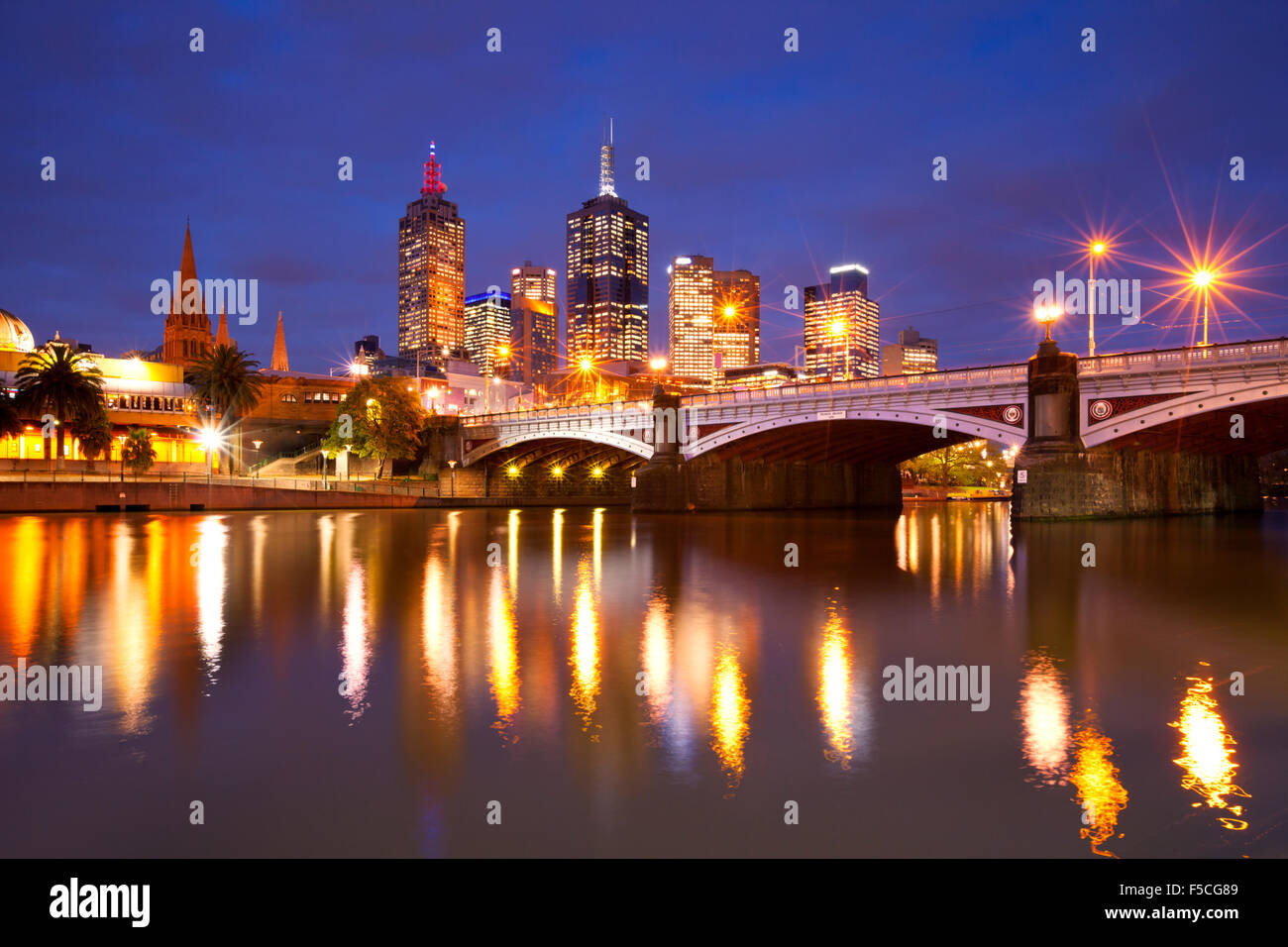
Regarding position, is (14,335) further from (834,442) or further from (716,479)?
(834,442)

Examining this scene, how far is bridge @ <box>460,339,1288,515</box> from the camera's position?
3866 centimetres

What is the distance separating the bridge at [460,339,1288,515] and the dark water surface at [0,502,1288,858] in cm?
2273

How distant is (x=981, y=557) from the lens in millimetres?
26766

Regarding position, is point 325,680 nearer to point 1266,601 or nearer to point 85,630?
point 85,630

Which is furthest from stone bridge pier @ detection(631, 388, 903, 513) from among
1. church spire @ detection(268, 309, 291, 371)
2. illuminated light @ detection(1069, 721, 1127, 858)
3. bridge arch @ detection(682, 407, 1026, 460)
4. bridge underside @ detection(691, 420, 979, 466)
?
church spire @ detection(268, 309, 291, 371)

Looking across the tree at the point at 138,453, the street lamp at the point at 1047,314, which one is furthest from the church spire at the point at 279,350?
the street lamp at the point at 1047,314

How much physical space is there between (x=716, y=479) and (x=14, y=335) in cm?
8958

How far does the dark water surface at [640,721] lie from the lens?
19.0 ft

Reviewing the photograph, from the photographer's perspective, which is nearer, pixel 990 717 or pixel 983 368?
pixel 990 717

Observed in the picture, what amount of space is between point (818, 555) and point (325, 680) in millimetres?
19943

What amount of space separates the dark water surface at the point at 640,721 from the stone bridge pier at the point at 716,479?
40563 mm

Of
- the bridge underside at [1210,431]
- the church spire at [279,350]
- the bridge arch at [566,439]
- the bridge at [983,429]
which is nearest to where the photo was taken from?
the bridge at [983,429]

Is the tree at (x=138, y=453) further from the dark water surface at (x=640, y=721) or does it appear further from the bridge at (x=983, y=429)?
the dark water surface at (x=640, y=721)
